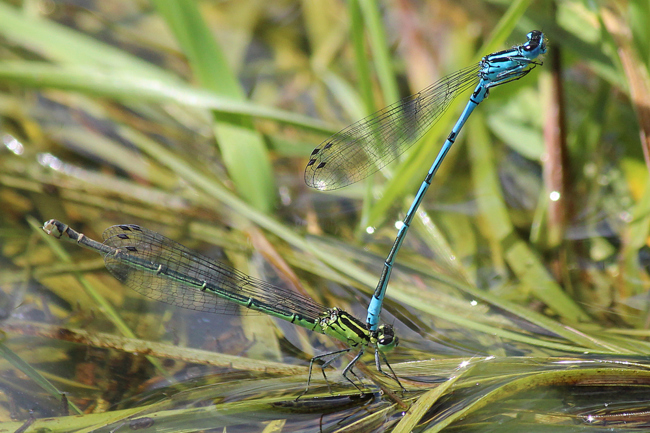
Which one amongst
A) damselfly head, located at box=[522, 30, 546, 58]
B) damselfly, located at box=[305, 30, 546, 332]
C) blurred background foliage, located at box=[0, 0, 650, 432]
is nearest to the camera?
blurred background foliage, located at box=[0, 0, 650, 432]

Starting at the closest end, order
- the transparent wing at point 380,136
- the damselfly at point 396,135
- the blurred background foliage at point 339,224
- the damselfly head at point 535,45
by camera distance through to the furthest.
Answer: the blurred background foliage at point 339,224 < the damselfly head at point 535,45 < the damselfly at point 396,135 < the transparent wing at point 380,136

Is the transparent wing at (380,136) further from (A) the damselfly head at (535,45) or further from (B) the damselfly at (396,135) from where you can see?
(A) the damselfly head at (535,45)

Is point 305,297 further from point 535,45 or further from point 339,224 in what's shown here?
point 535,45

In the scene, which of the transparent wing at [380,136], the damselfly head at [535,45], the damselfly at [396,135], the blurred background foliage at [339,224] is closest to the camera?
the blurred background foliage at [339,224]

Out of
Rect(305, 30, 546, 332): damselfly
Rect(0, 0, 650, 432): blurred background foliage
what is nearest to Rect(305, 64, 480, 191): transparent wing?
Rect(305, 30, 546, 332): damselfly

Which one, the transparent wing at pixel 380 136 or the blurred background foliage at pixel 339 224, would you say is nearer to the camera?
the blurred background foliage at pixel 339 224

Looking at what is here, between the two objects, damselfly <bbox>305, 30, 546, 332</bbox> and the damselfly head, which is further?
damselfly <bbox>305, 30, 546, 332</bbox>

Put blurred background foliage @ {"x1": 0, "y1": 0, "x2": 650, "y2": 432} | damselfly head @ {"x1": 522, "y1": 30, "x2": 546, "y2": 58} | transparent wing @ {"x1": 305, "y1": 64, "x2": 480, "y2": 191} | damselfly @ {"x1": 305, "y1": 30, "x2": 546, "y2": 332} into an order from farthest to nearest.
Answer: transparent wing @ {"x1": 305, "y1": 64, "x2": 480, "y2": 191} < damselfly @ {"x1": 305, "y1": 30, "x2": 546, "y2": 332} < damselfly head @ {"x1": 522, "y1": 30, "x2": 546, "y2": 58} < blurred background foliage @ {"x1": 0, "y1": 0, "x2": 650, "y2": 432}

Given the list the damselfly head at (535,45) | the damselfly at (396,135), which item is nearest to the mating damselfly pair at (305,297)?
the damselfly at (396,135)

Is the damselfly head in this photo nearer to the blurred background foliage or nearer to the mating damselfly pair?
the mating damselfly pair

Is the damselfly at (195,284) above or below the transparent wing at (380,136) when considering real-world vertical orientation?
below
